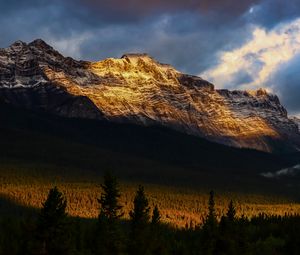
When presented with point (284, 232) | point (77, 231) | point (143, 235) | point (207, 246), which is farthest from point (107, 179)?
point (284, 232)

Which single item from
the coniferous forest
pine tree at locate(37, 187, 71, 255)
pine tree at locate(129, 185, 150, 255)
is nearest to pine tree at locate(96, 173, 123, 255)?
the coniferous forest

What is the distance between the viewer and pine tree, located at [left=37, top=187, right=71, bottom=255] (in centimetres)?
4994

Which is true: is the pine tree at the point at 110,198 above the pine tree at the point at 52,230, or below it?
above

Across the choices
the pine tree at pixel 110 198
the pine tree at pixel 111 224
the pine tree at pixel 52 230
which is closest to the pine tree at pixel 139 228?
the pine tree at pixel 111 224

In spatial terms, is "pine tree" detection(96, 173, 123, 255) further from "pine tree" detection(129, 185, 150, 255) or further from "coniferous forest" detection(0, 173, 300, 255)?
"pine tree" detection(129, 185, 150, 255)

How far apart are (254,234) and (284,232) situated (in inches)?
336

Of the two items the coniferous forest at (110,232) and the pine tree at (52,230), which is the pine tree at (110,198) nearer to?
the coniferous forest at (110,232)

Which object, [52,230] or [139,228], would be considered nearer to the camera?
[52,230]

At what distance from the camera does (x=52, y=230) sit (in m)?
50.1

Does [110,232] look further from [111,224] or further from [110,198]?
[110,198]

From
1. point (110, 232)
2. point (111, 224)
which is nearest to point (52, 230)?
point (111, 224)

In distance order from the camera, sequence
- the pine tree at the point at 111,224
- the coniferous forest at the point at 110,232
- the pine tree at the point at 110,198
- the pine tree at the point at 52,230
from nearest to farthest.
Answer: the pine tree at the point at 52,230
the coniferous forest at the point at 110,232
the pine tree at the point at 111,224
the pine tree at the point at 110,198

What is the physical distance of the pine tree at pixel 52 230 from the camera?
1966 inches

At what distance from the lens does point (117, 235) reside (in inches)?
2522
